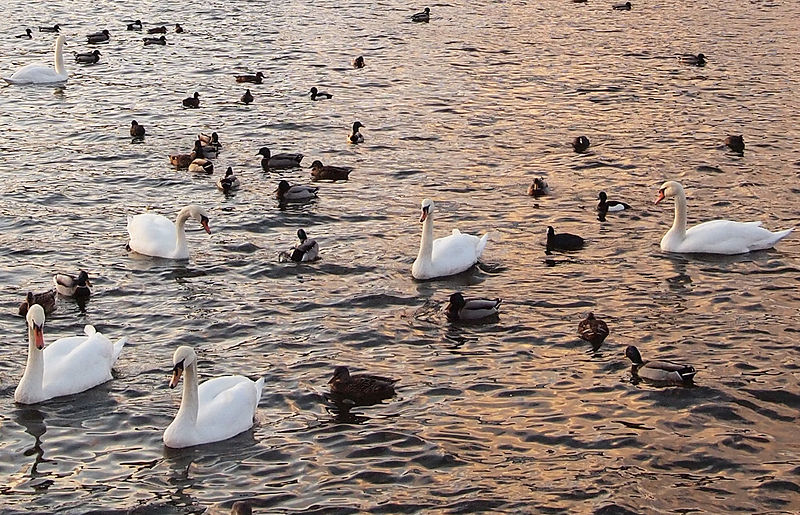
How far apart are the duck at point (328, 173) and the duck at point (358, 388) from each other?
9322 mm

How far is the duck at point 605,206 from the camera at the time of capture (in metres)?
20.8

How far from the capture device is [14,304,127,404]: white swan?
14.1 meters

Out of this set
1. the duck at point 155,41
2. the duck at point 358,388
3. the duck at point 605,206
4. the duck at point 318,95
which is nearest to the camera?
the duck at point 358,388

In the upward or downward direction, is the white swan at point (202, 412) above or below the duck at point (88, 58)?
below

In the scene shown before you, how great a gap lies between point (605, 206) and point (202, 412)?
9.58 meters

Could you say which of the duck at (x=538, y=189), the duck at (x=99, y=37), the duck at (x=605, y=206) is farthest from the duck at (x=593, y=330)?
the duck at (x=99, y=37)

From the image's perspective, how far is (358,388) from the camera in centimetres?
1403

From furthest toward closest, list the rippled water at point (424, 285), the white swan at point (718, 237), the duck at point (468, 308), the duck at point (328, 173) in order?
the duck at point (328, 173) → the white swan at point (718, 237) → the duck at point (468, 308) → the rippled water at point (424, 285)

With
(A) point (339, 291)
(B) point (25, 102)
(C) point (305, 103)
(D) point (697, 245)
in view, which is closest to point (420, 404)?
(A) point (339, 291)

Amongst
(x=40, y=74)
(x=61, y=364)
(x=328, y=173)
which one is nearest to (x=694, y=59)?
(x=328, y=173)

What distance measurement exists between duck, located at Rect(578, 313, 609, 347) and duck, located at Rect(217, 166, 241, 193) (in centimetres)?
883

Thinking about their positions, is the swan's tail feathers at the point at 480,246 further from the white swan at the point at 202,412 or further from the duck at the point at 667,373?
the white swan at the point at 202,412

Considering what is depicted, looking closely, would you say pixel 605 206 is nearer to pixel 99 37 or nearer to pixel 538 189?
pixel 538 189

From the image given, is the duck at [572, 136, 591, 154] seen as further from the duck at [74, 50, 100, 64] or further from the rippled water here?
the duck at [74, 50, 100, 64]
